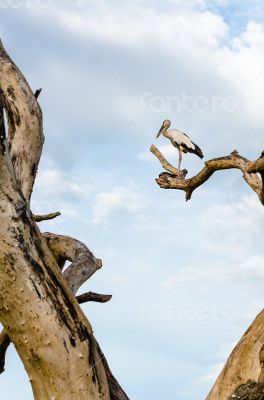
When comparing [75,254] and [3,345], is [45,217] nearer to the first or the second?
[75,254]

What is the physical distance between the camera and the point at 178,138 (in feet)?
43.2

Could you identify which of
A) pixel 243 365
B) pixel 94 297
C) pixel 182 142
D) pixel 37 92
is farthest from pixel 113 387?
pixel 182 142

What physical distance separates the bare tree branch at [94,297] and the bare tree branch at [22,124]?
6.94 ft

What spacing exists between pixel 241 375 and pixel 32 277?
2.18 meters

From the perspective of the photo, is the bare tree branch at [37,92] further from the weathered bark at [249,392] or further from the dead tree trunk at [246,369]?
the weathered bark at [249,392]

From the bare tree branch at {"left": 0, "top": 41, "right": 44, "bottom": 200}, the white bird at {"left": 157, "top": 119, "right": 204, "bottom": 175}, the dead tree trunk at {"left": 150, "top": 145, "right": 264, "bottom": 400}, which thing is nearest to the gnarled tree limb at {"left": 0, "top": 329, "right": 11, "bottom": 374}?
the bare tree branch at {"left": 0, "top": 41, "right": 44, "bottom": 200}

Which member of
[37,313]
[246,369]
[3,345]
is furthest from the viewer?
[3,345]

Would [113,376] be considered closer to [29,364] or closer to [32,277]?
[29,364]

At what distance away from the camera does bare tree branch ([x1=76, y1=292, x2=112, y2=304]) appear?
9664 millimetres

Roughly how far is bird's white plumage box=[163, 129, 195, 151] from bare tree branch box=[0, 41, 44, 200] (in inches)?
198

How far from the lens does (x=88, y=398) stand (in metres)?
6.25

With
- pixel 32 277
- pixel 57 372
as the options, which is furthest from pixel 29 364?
pixel 32 277

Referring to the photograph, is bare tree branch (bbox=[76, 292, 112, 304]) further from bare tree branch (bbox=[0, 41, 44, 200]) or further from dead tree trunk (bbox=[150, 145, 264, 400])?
dead tree trunk (bbox=[150, 145, 264, 400])

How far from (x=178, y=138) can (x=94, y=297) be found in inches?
177
